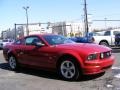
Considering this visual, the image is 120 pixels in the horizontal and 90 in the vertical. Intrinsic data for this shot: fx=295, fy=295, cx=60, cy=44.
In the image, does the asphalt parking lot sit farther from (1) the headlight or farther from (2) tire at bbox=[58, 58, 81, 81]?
(1) the headlight

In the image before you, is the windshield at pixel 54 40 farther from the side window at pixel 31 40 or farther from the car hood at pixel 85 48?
the car hood at pixel 85 48

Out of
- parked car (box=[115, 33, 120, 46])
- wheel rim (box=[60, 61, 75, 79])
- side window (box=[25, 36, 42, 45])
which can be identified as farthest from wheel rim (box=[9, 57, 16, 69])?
parked car (box=[115, 33, 120, 46])

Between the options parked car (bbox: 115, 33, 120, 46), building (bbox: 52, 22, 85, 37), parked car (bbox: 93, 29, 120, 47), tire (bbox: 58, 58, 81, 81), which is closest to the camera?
tire (bbox: 58, 58, 81, 81)

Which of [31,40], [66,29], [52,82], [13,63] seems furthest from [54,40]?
[66,29]

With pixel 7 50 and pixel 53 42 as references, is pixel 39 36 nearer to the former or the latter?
pixel 53 42

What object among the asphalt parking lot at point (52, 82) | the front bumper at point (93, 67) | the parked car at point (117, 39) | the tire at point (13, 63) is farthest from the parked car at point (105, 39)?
the front bumper at point (93, 67)

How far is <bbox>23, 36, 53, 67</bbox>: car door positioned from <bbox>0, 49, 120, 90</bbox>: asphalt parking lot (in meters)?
0.44

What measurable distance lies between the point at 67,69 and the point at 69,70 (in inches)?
3.3

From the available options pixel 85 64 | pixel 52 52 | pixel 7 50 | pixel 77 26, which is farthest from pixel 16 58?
pixel 77 26

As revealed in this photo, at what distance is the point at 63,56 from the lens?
873 centimetres

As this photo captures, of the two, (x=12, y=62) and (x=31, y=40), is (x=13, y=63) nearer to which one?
(x=12, y=62)

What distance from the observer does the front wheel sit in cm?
845

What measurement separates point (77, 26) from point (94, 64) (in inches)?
3662

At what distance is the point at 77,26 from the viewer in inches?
3967
